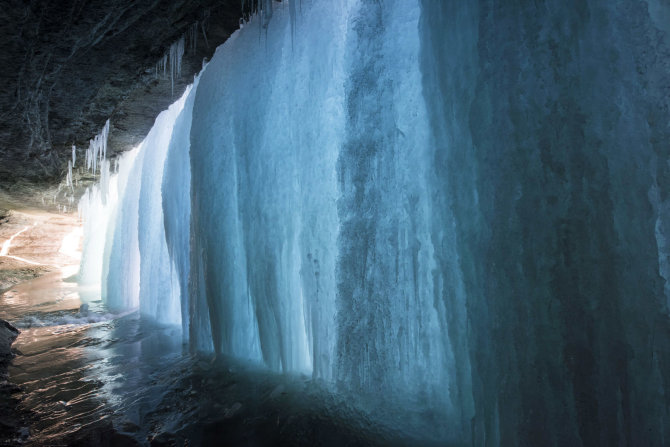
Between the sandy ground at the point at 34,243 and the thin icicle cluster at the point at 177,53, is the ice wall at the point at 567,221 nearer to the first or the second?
the thin icicle cluster at the point at 177,53

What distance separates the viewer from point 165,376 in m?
3.67

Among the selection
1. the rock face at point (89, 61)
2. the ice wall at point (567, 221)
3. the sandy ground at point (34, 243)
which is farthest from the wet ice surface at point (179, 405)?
the sandy ground at point (34, 243)

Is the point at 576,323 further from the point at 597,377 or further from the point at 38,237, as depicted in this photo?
the point at 38,237

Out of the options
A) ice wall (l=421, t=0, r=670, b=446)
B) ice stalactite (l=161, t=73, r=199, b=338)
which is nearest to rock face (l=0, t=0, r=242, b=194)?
ice stalactite (l=161, t=73, r=199, b=338)

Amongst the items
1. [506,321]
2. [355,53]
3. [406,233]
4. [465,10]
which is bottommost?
[506,321]

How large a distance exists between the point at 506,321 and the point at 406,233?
3.23 feet

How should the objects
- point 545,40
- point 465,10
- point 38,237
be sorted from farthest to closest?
point 38,237 → point 465,10 → point 545,40

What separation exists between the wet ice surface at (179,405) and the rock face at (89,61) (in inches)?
124

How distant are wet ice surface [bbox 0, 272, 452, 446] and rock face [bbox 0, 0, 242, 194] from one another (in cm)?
315

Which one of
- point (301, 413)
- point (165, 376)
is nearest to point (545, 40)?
point (301, 413)

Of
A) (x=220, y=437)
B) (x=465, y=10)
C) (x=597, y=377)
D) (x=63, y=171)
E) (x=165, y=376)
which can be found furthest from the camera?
(x=63, y=171)

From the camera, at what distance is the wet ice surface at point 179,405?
2.43 m

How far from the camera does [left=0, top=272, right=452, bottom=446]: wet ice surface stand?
2428 millimetres

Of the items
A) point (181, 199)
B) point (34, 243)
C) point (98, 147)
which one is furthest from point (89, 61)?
point (34, 243)
